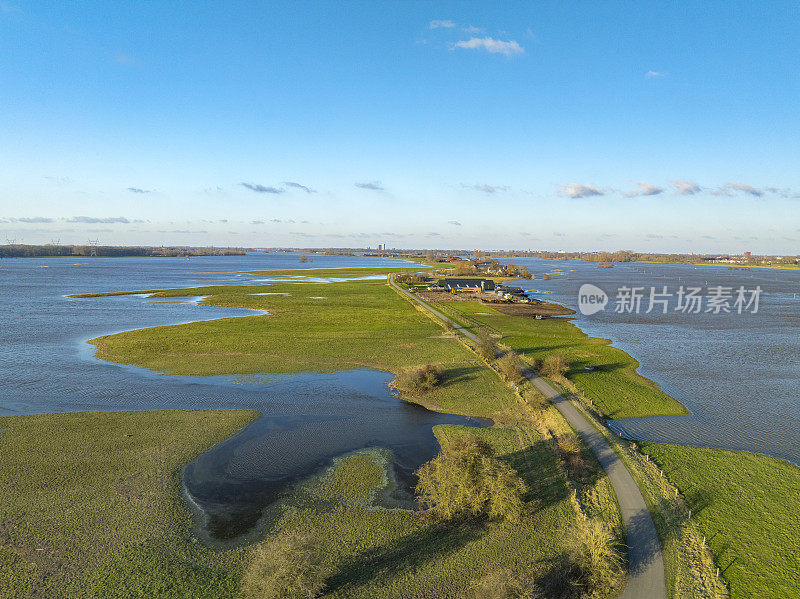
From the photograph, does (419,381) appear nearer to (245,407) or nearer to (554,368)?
(554,368)

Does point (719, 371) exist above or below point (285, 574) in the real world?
above

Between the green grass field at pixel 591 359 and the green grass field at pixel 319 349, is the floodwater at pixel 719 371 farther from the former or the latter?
the green grass field at pixel 319 349

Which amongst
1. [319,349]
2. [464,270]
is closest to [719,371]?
[319,349]

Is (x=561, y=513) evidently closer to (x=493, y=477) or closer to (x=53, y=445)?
(x=493, y=477)

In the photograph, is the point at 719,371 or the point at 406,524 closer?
the point at 406,524

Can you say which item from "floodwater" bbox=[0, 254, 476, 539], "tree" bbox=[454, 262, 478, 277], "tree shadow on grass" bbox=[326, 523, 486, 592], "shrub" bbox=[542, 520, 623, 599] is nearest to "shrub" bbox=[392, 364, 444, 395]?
"floodwater" bbox=[0, 254, 476, 539]

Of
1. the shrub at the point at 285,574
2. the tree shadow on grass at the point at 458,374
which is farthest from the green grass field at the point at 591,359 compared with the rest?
the shrub at the point at 285,574

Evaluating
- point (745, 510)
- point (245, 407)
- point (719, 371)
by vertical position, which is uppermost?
point (719, 371)
